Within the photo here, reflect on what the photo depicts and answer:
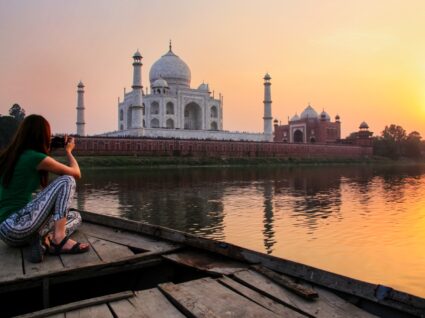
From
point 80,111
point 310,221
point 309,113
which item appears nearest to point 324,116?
point 309,113

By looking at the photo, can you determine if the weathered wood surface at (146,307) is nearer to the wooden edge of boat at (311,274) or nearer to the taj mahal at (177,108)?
the wooden edge of boat at (311,274)

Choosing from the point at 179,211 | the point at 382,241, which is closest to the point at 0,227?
the point at 382,241

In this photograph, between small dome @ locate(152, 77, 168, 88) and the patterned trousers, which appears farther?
small dome @ locate(152, 77, 168, 88)

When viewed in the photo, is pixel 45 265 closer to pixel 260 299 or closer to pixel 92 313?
pixel 92 313

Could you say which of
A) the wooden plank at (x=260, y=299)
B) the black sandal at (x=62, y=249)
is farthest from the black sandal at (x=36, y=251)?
the wooden plank at (x=260, y=299)

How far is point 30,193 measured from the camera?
3.57 m

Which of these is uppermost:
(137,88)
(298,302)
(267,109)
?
(137,88)

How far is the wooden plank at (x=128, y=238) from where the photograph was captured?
3877mm

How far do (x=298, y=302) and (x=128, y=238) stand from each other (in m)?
2.18

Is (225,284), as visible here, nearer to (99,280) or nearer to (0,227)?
(99,280)

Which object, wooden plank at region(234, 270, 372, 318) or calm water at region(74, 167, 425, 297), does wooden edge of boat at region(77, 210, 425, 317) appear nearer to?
wooden plank at region(234, 270, 372, 318)

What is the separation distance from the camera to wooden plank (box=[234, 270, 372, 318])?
2.46 metres

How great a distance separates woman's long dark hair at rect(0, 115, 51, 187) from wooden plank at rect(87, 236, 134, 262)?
3.06 ft

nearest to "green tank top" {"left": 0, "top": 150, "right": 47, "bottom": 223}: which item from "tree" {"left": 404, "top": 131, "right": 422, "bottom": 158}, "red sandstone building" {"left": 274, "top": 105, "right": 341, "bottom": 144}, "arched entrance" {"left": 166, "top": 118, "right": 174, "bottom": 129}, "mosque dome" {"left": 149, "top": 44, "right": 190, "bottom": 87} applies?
"arched entrance" {"left": 166, "top": 118, "right": 174, "bottom": 129}
